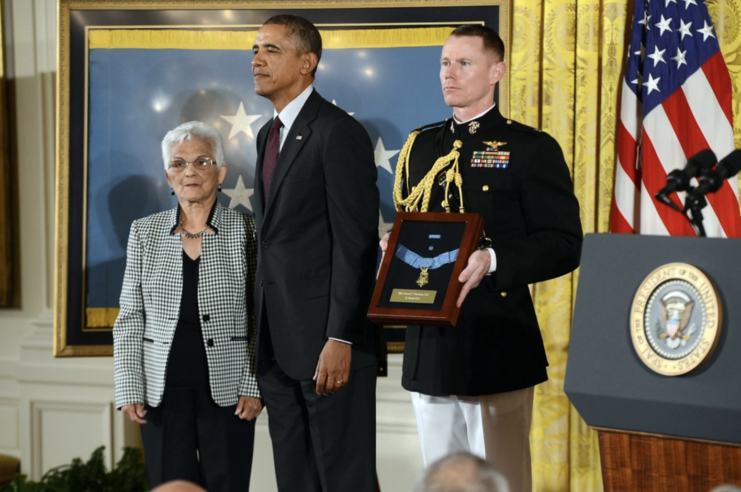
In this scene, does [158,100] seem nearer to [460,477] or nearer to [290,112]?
[290,112]

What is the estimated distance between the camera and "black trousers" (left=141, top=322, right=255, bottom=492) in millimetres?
2570

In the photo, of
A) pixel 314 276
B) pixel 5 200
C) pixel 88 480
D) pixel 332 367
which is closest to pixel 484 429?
pixel 332 367

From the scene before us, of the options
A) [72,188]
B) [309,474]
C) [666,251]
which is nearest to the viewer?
[666,251]

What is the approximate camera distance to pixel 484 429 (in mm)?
2146

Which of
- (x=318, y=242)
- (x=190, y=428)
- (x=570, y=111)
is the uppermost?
(x=570, y=111)

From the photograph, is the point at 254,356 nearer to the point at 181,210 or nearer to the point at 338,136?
the point at 181,210

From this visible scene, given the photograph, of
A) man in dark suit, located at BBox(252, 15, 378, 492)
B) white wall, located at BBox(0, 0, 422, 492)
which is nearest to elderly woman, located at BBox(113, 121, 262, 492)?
man in dark suit, located at BBox(252, 15, 378, 492)

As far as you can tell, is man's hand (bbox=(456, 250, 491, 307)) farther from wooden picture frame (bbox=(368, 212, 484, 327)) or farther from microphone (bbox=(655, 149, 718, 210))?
microphone (bbox=(655, 149, 718, 210))

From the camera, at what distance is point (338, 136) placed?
2.35 meters

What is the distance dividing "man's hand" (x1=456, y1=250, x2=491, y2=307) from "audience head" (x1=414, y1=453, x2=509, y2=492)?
741mm

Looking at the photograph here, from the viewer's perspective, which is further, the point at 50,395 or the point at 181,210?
the point at 50,395

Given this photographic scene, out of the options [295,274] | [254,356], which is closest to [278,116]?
[295,274]

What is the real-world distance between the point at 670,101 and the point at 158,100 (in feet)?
6.56

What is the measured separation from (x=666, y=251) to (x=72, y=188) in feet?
8.50
